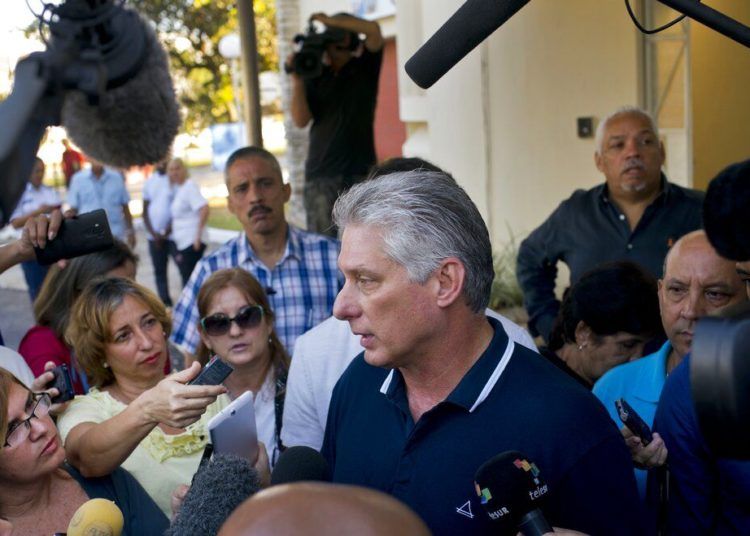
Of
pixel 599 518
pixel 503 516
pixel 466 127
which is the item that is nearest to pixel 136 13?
pixel 503 516

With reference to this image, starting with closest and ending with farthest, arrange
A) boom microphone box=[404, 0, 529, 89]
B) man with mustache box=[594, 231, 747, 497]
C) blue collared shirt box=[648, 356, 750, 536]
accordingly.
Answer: boom microphone box=[404, 0, 529, 89]
blue collared shirt box=[648, 356, 750, 536]
man with mustache box=[594, 231, 747, 497]

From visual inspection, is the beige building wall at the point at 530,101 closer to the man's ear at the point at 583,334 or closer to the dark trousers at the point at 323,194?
the dark trousers at the point at 323,194

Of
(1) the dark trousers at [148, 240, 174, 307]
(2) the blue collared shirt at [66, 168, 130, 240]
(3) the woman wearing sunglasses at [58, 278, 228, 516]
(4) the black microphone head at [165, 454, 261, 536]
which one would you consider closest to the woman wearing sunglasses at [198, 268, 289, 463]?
(3) the woman wearing sunglasses at [58, 278, 228, 516]

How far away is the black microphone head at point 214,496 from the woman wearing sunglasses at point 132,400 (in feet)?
2.51

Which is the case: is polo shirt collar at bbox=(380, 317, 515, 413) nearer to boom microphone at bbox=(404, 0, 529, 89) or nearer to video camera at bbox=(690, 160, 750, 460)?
boom microphone at bbox=(404, 0, 529, 89)

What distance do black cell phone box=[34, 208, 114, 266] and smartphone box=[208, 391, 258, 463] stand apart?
2.35ft

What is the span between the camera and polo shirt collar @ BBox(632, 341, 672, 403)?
3143 millimetres

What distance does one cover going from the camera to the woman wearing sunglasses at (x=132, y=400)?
2.92m

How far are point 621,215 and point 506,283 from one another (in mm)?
3601

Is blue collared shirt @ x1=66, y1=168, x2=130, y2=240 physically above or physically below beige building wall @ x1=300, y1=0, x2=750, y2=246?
below

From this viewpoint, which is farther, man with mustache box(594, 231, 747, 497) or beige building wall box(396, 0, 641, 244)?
beige building wall box(396, 0, 641, 244)

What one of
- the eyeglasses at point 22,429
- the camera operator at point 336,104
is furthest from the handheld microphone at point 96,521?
the camera operator at point 336,104

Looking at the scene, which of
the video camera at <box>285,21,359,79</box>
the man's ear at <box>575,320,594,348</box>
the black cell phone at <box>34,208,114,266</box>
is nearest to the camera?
the black cell phone at <box>34,208,114,266</box>

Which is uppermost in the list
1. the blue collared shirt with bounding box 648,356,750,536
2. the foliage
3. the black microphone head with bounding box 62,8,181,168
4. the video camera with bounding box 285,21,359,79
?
the video camera with bounding box 285,21,359,79
